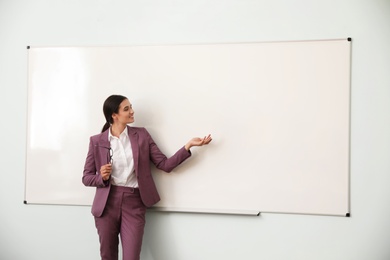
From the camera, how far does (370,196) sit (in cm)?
270

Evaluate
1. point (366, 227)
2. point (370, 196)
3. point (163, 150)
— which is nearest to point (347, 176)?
point (370, 196)

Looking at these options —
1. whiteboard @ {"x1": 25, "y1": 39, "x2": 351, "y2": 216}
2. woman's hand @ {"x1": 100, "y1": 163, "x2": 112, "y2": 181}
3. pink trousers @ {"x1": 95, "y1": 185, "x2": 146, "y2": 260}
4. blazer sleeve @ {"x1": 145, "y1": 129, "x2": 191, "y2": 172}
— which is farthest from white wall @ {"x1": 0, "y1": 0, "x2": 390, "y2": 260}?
woman's hand @ {"x1": 100, "y1": 163, "x2": 112, "y2": 181}

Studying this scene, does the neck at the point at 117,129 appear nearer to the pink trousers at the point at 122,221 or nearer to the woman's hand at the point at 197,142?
the pink trousers at the point at 122,221

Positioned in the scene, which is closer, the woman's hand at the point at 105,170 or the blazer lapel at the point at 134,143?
the woman's hand at the point at 105,170

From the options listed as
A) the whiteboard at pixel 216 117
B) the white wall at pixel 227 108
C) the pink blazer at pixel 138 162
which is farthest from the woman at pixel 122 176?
the white wall at pixel 227 108

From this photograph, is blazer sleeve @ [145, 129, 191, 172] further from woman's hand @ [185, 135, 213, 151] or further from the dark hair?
the dark hair

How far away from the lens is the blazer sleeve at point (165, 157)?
2.74 metres

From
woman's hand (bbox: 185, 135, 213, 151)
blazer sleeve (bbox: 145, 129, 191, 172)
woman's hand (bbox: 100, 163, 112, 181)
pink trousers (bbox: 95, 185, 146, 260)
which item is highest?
woman's hand (bbox: 185, 135, 213, 151)

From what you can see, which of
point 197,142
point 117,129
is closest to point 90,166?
point 117,129

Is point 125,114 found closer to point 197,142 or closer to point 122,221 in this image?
point 197,142

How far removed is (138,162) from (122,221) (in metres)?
0.42

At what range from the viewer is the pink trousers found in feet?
8.84

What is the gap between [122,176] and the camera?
2.74 metres

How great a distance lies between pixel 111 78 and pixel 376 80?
6.23 feet
